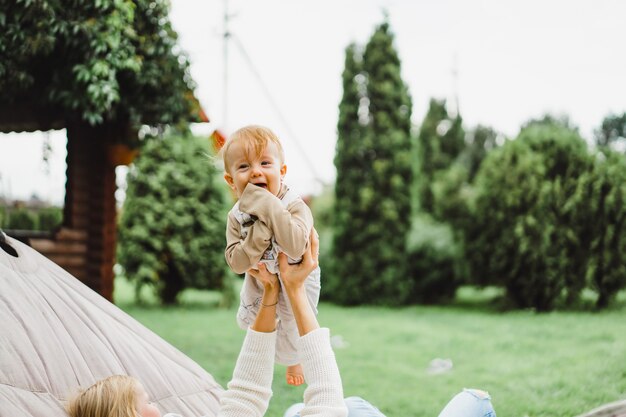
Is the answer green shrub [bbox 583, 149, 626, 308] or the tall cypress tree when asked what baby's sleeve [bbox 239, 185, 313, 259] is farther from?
the tall cypress tree

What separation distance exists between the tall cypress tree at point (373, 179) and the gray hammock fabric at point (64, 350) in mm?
5714

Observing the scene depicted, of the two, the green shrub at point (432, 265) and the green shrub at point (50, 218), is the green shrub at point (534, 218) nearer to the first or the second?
the green shrub at point (432, 265)

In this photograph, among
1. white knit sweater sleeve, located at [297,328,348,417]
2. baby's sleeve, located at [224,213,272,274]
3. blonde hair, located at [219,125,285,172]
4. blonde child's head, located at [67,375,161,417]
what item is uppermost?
blonde hair, located at [219,125,285,172]

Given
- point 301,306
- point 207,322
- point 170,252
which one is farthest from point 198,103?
point 301,306

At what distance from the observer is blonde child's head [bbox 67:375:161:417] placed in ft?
4.80

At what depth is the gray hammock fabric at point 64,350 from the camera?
1635mm

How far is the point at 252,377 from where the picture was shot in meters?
1.55

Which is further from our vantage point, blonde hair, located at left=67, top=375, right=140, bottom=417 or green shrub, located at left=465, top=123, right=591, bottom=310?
green shrub, located at left=465, top=123, right=591, bottom=310

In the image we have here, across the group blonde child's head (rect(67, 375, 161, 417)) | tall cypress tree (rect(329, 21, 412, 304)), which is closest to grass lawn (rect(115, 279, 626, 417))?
tall cypress tree (rect(329, 21, 412, 304))

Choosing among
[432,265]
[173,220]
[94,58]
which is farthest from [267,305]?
[432,265]

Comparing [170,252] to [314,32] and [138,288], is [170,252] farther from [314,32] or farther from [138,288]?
[314,32]

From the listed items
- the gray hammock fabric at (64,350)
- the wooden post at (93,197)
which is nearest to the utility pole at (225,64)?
the wooden post at (93,197)

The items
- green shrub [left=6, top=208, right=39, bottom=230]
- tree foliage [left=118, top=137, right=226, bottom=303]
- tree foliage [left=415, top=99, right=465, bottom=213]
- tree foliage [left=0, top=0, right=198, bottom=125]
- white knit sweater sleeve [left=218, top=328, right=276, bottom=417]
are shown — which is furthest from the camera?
tree foliage [left=415, top=99, right=465, bottom=213]

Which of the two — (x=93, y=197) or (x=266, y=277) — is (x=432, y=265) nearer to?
(x=93, y=197)
